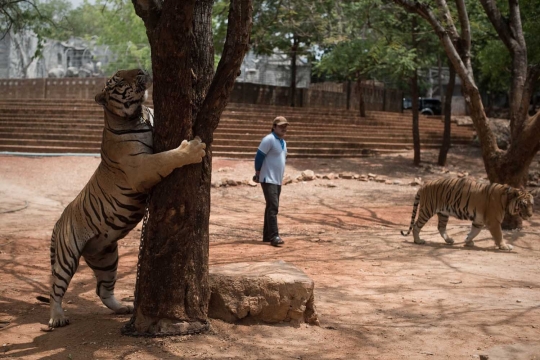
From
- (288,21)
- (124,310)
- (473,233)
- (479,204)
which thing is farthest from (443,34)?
(288,21)

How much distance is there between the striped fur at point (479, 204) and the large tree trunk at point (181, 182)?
609cm

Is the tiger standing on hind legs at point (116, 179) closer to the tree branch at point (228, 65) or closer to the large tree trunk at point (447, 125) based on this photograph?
the tree branch at point (228, 65)

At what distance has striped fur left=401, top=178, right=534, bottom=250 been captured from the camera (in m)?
10.3

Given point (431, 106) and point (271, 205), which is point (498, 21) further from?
point (431, 106)

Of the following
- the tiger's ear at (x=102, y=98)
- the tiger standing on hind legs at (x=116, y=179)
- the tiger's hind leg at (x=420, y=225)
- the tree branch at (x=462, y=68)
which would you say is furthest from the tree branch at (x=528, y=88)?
the tiger's ear at (x=102, y=98)

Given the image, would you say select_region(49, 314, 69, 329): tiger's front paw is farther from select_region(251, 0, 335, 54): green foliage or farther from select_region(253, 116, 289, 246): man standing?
select_region(251, 0, 335, 54): green foliage

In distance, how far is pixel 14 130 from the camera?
24.4 meters

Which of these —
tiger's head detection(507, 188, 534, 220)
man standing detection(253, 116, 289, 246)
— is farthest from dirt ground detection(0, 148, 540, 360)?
man standing detection(253, 116, 289, 246)

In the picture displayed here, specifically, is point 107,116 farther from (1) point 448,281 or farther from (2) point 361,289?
(1) point 448,281

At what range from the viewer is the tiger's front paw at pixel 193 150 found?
5.12 metres

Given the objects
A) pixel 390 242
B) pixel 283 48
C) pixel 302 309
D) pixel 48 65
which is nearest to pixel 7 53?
pixel 48 65

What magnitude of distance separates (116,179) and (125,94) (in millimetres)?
682

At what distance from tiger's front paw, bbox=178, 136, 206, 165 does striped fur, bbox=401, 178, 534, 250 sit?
6.26m

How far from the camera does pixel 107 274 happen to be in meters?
6.24
